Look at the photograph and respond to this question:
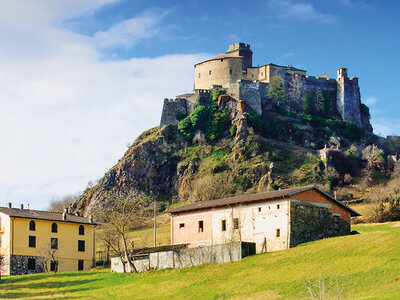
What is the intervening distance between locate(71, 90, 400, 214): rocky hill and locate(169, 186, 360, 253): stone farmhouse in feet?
115

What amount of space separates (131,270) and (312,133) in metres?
60.8

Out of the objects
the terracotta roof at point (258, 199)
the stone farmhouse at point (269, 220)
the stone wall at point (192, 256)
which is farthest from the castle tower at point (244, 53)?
the stone wall at point (192, 256)

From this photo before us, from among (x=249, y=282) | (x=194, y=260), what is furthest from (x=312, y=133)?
(x=249, y=282)

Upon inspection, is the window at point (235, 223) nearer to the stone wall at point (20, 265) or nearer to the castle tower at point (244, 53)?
the stone wall at point (20, 265)

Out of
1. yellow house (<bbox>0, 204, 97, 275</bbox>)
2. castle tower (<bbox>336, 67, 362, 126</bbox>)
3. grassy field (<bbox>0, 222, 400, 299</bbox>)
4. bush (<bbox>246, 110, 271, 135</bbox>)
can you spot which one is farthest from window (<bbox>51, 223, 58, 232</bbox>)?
castle tower (<bbox>336, 67, 362, 126</bbox>)

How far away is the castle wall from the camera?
120312 millimetres

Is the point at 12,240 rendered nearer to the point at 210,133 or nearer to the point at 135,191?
the point at 135,191

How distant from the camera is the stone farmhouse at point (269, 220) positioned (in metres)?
57.0

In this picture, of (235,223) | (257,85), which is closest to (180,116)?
(257,85)

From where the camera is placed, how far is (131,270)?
196 feet

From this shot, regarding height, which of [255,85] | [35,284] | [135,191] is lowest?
[35,284]

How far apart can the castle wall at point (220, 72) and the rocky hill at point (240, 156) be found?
17.0 feet

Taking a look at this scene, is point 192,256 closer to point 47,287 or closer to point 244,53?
point 47,287

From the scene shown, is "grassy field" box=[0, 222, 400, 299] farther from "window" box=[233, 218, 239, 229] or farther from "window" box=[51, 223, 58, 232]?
"window" box=[51, 223, 58, 232]
